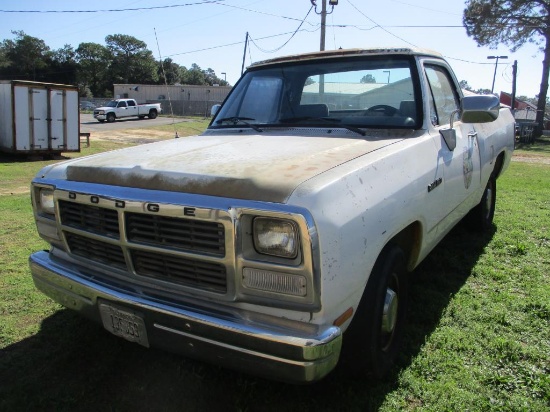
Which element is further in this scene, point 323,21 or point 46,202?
point 323,21

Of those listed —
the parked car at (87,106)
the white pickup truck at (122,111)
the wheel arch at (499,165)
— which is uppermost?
the parked car at (87,106)

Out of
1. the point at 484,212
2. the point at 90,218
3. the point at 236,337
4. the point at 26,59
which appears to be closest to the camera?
the point at 236,337

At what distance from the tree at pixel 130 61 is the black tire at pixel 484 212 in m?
87.7

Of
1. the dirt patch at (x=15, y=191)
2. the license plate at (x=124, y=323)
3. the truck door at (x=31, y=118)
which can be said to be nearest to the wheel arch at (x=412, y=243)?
the license plate at (x=124, y=323)

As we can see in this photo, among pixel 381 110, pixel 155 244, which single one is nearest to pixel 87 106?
pixel 381 110

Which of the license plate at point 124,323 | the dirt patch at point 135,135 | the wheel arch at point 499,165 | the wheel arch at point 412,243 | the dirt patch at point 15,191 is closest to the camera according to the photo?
the license plate at point 124,323

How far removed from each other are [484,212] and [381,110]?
2593 mm

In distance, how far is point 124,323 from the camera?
2.27 meters

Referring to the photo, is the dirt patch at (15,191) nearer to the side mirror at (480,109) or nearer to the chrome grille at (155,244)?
the chrome grille at (155,244)

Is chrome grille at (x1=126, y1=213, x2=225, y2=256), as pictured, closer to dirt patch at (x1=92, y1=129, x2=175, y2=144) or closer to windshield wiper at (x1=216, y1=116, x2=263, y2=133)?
windshield wiper at (x1=216, y1=116, x2=263, y2=133)

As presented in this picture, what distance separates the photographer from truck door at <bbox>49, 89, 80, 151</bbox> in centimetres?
1413

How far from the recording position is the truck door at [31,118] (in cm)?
1330

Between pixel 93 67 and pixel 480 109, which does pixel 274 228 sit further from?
pixel 93 67

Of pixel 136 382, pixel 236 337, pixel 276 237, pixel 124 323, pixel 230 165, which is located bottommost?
pixel 136 382
